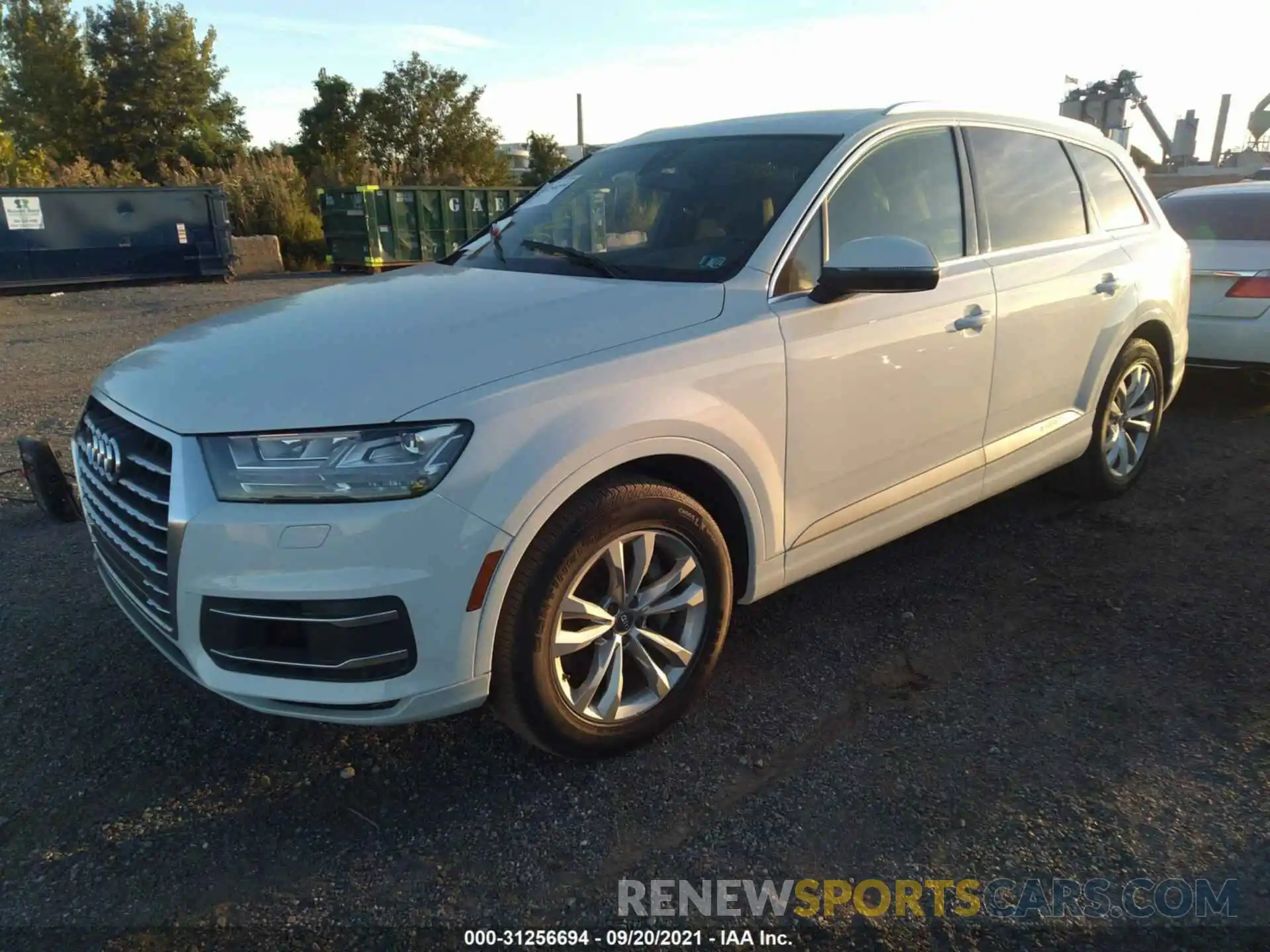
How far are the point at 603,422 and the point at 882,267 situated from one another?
103 centimetres

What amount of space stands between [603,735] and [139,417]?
1.53 m

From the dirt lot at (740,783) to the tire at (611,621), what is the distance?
0.57ft

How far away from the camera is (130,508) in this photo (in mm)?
2494

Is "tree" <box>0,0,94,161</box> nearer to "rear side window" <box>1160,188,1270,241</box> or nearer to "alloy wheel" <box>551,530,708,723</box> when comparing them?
"rear side window" <box>1160,188,1270,241</box>

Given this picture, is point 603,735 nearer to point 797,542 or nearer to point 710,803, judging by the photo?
point 710,803

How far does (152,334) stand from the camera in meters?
10.9

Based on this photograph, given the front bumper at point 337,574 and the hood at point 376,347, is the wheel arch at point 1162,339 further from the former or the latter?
the front bumper at point 337,574

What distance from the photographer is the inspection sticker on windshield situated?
3.86 metres

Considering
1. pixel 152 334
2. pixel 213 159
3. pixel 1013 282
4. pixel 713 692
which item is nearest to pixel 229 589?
pixel 713 692

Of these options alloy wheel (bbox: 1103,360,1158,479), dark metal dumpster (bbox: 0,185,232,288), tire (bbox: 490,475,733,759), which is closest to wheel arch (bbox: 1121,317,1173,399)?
alloy wheel (bbox: 1103,360,1158,479)

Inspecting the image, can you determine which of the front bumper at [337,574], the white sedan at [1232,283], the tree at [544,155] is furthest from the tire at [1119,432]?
the tree at [544,155]

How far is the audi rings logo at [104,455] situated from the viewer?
2539 mm

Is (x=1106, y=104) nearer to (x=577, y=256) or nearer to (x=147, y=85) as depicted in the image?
(x=577, y=256)

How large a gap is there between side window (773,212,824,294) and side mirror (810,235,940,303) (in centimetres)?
12
